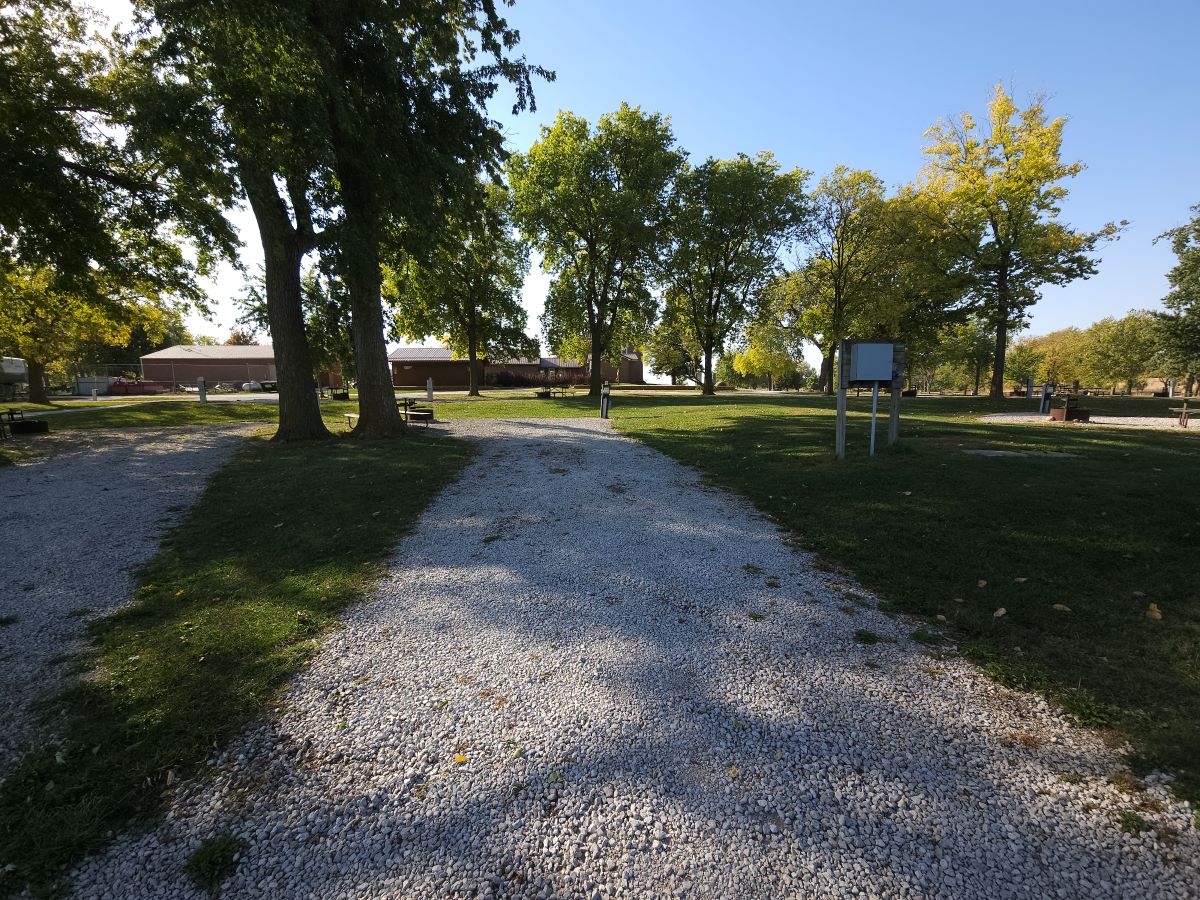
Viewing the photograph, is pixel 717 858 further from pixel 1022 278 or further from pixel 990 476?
pixel 1022 278

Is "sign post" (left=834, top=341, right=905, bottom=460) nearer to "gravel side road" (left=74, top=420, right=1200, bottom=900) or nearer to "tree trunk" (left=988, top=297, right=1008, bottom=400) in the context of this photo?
"gravel side road" (left=74, top=420, right=1200, bottom=900)

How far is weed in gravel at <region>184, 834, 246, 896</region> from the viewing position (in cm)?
202

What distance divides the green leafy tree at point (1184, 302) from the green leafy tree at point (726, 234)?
18.7 m

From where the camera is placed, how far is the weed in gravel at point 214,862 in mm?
2018

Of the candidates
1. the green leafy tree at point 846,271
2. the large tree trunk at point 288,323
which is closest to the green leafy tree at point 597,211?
the green leafy tree at point 846,271

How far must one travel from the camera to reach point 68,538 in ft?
20.5

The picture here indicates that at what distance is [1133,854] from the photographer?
80.0 inches

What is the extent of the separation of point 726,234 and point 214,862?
37.0m

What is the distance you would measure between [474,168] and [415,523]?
10.1 m

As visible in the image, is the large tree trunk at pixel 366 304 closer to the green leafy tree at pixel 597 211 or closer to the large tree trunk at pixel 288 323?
the large tree trunk at pixel 288 323

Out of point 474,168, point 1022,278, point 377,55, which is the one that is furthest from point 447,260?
point 1022,278

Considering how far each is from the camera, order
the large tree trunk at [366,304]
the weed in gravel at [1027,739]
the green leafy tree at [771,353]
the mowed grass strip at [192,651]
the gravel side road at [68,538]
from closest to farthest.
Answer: the mowed grass strip at [192,651]
the weed in gravel at [1027,739]
the gravel side road at [68,538]
the large tree trunk at [366,304]
the green leafy tree at [771,353]

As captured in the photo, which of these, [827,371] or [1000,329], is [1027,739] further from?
[827,371]

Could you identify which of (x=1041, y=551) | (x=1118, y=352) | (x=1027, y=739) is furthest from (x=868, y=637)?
(x=1118, y=352)
